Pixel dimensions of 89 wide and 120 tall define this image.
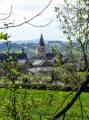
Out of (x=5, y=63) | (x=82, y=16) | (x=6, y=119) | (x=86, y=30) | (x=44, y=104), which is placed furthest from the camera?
(x=44, y=104)

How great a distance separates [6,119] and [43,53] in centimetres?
9577

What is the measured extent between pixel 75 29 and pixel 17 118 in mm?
2931

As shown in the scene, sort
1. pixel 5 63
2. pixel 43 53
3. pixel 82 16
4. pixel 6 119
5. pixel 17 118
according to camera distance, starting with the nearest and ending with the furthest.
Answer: pixel 5 63 < pixel 17 118 < pixel 6 119 < pixel 82 16 < pixel 43 53

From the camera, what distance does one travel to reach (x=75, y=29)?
4.89 metres

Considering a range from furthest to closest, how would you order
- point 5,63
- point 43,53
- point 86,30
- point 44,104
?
1. point 43,53
2. point 44,104
3. point 86,30
4. point 5,63

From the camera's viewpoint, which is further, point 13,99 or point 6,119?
point 6,119

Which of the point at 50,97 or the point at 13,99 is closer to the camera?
the point at 13,99

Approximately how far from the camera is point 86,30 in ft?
11.0

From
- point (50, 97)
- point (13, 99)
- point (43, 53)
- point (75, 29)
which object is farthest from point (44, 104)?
point (43, 53)

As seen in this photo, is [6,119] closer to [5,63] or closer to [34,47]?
[5,63]

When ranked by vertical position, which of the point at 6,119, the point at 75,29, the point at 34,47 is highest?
the point at 75,29

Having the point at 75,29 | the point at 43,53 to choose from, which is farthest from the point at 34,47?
the point at 75,29

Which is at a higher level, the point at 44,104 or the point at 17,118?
the point at 17,118

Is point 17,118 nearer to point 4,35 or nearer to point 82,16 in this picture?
point 4,35
